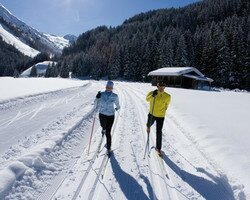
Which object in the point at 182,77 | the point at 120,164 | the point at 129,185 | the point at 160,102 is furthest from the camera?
the point at 182,77

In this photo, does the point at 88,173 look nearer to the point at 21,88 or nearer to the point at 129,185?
the point at 129,185

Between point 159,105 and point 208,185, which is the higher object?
point 159,105

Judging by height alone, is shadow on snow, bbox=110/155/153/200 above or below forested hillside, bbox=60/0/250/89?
below

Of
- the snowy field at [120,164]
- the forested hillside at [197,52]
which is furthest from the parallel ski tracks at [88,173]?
the forested hillside at [197,52]

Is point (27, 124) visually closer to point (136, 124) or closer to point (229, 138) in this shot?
point (136, 124)

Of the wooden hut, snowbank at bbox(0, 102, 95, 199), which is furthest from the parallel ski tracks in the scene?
the wooden hut

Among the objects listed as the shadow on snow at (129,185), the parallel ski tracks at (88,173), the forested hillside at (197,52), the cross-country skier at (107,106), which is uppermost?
the forested hillside at (197,52)

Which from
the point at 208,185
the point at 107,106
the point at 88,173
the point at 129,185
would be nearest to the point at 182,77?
the point at 107,106

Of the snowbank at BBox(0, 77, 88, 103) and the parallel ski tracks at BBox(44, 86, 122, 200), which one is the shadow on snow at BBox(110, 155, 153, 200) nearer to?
the parallel ski tracks at BBox(44, 86, 122, 200)

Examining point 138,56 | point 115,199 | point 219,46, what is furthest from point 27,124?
point 138,56

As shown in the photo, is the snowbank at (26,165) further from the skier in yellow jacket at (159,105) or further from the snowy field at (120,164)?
the skier in yellow jacket at (159,105)

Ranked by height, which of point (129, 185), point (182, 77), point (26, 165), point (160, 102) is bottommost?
point (129, 185)

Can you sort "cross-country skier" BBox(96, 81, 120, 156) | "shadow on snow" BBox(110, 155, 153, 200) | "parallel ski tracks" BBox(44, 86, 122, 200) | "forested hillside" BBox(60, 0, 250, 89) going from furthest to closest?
1. "forested hillside" BBox(60, 0, 250, 89)
2. "cross-country skier" BBox(96, 81, 120, 156)
3. "shadow on snow" BBox(110, 155, 153, 200)
4. "parallel ski tracks" BBox(44, 86, 122, 200)

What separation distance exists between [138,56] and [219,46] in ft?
81.9
